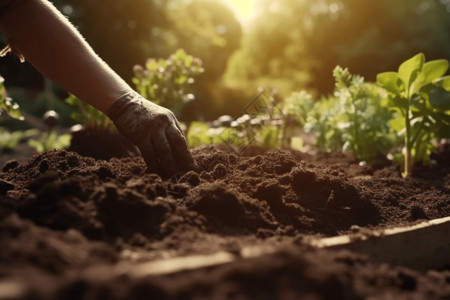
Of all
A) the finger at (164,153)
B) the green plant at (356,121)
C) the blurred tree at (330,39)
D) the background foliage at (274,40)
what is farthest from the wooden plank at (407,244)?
the blurred tree at (330,39)

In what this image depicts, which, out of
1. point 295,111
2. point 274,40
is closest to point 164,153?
point 295,111

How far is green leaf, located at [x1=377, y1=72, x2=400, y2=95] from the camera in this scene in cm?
298

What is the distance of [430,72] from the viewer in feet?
9.76

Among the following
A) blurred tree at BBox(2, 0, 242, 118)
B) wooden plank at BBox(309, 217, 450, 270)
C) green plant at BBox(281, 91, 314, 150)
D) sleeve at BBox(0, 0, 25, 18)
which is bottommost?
wooden plank at BBox(309, 217, 450, 270)

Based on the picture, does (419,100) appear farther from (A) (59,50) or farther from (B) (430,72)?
(A) (59,50)

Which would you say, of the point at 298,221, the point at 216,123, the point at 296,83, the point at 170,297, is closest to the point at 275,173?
the point at 298,221

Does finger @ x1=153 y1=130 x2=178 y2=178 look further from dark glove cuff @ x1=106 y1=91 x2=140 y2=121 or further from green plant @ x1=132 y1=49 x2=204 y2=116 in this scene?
green plant @ x1=132 y1=49 x2=204 y2=116

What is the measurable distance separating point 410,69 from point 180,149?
1.84m

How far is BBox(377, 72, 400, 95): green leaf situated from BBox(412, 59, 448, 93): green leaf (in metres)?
0.15

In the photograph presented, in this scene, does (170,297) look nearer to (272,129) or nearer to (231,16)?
(272,129)

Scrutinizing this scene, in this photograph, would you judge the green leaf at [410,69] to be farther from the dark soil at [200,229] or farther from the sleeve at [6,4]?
the sleeve at [6,4]

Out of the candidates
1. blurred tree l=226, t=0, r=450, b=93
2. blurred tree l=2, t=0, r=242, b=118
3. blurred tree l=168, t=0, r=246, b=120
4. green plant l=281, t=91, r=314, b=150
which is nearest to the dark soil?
green plant l=281, t=91, r=314, b=150

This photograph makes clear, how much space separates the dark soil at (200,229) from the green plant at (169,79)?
2.57 meters

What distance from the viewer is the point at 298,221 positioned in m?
1.77
